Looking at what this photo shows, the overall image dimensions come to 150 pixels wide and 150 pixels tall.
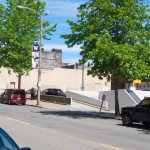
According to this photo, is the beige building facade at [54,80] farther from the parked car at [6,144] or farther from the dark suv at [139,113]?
the parked car at [6,144]

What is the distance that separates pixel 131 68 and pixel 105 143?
1216cm

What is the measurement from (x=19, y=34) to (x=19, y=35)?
0.16 metres

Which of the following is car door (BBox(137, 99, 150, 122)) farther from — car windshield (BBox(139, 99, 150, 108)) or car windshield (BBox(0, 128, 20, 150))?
car windshield (BBox(0, 128, 20, 150))

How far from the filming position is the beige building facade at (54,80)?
7712cm

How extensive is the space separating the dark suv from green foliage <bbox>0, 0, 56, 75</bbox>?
27315 millimetres

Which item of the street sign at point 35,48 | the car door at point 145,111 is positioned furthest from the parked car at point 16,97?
the car door at point 145,111

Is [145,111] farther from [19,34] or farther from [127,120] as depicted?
[19,34]

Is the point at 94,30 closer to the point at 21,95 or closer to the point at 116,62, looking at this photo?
the point at 116,62

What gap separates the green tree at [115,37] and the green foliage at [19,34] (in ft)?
66.9

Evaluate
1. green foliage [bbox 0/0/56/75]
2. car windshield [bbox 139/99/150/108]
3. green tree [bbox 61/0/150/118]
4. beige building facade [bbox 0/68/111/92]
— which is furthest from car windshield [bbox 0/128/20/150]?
beige building facade [bbox 0/68/111/92]

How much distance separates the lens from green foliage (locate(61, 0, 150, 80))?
84.6 feet

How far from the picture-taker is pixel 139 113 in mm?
21359

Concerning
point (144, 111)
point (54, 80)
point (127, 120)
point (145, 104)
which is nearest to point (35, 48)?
point (127, 120)

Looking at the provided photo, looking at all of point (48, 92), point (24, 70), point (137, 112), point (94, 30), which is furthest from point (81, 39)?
point (48, 92)
